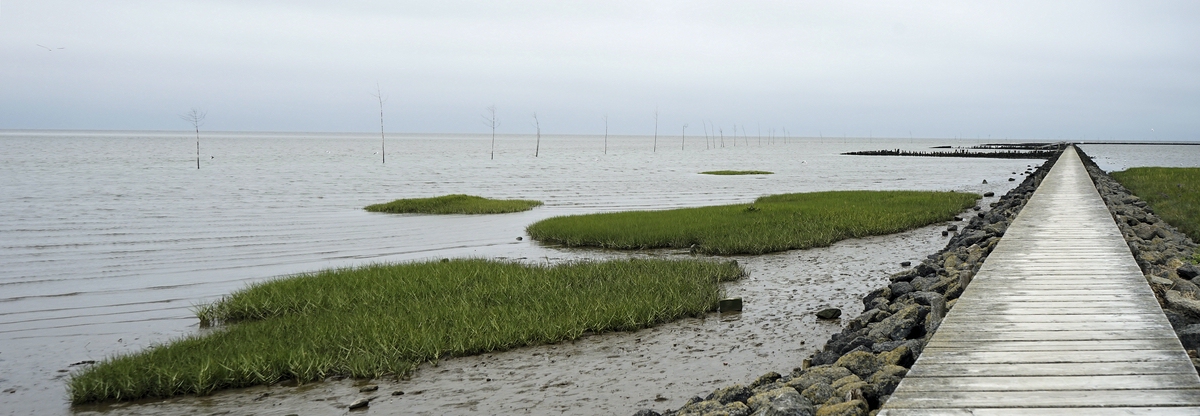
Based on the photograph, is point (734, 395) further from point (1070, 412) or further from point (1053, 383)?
point (1070, 412)

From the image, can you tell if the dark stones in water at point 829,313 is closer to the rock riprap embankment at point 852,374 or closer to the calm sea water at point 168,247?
the rock riprap embankment at point 852,374

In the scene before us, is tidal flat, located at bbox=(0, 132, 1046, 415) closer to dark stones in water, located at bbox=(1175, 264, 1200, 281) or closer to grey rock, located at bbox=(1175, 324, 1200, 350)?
grey rock, located at bbox=(1175, 324, 1200, 350)

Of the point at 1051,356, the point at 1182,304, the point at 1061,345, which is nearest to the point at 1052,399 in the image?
the point at 1051,356

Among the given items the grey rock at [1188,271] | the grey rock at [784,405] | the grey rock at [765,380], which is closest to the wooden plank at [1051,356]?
the grey rock at [784,405]

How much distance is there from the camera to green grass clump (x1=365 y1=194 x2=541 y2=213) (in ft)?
97.1

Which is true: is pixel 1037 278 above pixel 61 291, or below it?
above

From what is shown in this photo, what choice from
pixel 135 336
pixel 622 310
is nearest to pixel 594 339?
pixel 622 310

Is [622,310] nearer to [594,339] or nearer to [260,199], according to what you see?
[594,339]

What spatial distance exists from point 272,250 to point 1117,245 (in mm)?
17460

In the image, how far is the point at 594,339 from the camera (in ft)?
33.2

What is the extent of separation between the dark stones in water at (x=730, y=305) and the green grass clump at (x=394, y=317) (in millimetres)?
174

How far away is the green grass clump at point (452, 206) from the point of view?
29.6 meters

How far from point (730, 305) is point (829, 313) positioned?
141cm

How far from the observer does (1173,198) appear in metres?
24.5
